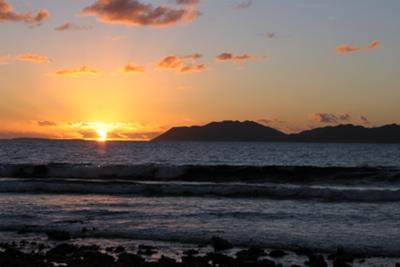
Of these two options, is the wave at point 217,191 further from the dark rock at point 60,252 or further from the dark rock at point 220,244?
the dark rock at point 60,252

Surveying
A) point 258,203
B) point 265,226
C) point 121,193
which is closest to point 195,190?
point 121,193

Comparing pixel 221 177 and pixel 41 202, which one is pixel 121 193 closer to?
pixel 41 202

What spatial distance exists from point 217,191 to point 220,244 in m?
15.1

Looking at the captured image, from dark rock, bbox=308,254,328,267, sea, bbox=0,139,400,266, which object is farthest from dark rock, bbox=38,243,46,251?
dark rock, bbox=308,254,328,267

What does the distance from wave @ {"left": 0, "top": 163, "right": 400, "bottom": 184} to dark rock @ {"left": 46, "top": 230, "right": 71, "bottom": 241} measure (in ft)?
84.7

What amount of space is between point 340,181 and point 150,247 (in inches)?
1058

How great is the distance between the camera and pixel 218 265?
13.4 m

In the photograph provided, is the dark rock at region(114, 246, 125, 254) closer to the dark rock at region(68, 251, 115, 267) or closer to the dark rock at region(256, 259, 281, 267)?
the dark rock at region(68, 251, 115, 267)

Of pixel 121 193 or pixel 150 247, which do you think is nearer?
pixel 150 247

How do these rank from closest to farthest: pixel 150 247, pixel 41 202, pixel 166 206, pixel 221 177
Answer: pixel 150 247 → pixel 166 206 → pixel 41 202 → pixel 221 177

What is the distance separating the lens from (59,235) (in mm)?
17469

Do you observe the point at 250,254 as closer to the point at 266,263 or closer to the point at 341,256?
the point at 266,263

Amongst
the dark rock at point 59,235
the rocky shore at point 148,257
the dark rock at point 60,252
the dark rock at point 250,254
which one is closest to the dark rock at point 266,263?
the rocky shore at point 148,257

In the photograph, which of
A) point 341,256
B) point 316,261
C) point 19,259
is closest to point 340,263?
point 316,261
